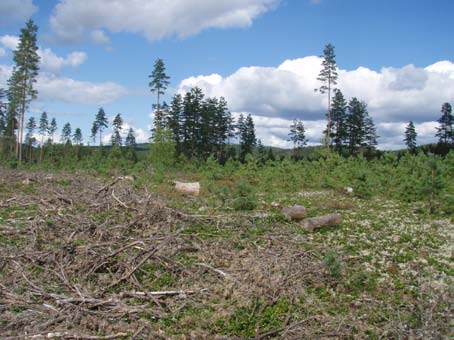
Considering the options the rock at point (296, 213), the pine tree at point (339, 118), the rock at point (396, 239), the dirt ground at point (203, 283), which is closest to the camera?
the dirt ground at point (203, 283)

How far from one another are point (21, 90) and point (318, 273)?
38.0 m

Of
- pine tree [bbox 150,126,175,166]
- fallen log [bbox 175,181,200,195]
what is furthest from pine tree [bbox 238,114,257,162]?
fallen log [bbox 175,181,200,195]

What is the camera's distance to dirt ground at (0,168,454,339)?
396cm

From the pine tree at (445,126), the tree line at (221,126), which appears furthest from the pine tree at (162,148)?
the pine tree at (445,126)

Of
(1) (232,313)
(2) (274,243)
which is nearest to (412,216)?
(2) (274,243)

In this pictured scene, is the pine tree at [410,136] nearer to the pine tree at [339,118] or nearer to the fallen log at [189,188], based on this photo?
the pine tree at [339,118]

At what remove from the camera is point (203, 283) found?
509 centimetres

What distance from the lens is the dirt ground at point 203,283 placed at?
13.0 ft

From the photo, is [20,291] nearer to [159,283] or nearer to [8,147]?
[159,283]

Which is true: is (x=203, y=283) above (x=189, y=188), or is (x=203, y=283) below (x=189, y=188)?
below

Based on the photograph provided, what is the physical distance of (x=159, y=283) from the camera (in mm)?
5203

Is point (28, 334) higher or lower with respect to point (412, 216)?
lower

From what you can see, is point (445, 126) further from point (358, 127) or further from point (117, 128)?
point (117, 128)

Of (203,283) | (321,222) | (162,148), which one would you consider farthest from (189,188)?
(162,148)
